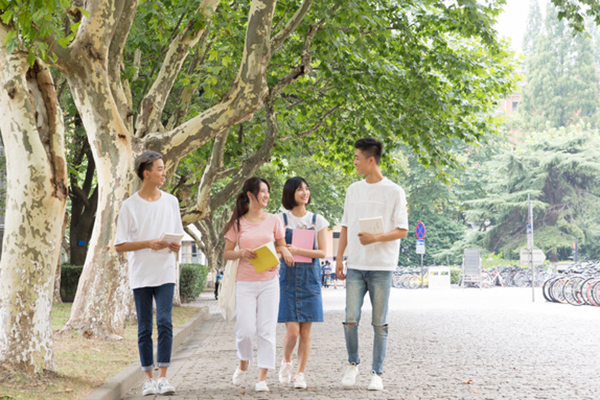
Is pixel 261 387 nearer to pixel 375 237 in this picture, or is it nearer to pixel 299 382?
pixel 299 382

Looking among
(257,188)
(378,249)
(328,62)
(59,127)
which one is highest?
(328,62)

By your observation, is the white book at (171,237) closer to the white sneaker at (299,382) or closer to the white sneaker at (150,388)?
the white sneaker at (150,388)

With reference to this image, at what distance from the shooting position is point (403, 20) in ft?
52.7

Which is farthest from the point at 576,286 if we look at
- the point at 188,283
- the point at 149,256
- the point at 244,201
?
the point at 149,256

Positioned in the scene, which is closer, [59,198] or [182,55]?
[59,198]

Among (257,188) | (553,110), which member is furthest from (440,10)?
(553,110)

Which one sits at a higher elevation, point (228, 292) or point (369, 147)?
point (369, 147)

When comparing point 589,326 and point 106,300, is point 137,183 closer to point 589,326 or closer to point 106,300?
point 106,300

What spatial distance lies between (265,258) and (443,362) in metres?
3.40

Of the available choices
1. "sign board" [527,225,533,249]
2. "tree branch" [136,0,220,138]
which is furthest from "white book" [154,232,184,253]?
"sign board" [527,225,533,249]

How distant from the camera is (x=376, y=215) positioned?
6.81 metres

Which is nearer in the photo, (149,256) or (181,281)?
(149,256)

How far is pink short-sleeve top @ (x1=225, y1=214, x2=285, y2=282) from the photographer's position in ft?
21.8

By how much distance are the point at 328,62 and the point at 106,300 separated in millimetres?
8799
